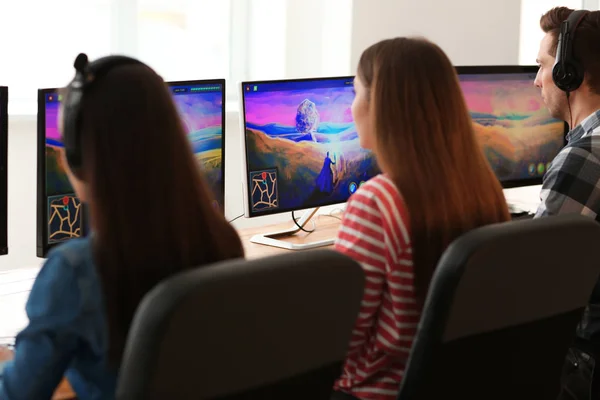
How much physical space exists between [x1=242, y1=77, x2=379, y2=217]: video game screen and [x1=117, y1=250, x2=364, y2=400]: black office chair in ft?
3.84

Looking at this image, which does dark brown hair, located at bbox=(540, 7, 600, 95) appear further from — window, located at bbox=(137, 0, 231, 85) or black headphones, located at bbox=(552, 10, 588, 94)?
window, located at bbox=(137, 0, 231, 85)

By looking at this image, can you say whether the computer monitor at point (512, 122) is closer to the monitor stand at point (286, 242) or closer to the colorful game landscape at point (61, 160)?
the monitor stand at point (286, 242)

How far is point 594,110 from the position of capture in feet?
7.78

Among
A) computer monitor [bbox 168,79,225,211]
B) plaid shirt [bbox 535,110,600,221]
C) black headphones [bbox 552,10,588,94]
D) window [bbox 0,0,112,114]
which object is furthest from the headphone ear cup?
window [bbox 0,0,112,114]

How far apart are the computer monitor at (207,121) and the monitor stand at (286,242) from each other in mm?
230

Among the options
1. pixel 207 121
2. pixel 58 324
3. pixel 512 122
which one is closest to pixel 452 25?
pixel 512 122

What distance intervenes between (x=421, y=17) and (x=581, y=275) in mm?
2971

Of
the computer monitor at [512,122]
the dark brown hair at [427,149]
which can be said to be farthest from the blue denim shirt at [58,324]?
the computer monitor at [512,122]

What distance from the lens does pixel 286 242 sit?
248 cm

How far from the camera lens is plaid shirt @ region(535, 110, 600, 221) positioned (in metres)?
2.08

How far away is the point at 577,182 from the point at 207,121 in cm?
92

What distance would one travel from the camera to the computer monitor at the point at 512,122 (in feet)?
9.37

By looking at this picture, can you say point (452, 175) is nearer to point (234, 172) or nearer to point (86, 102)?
point (86, 102)

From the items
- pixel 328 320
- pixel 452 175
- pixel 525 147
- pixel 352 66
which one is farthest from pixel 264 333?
pixel 352 66
